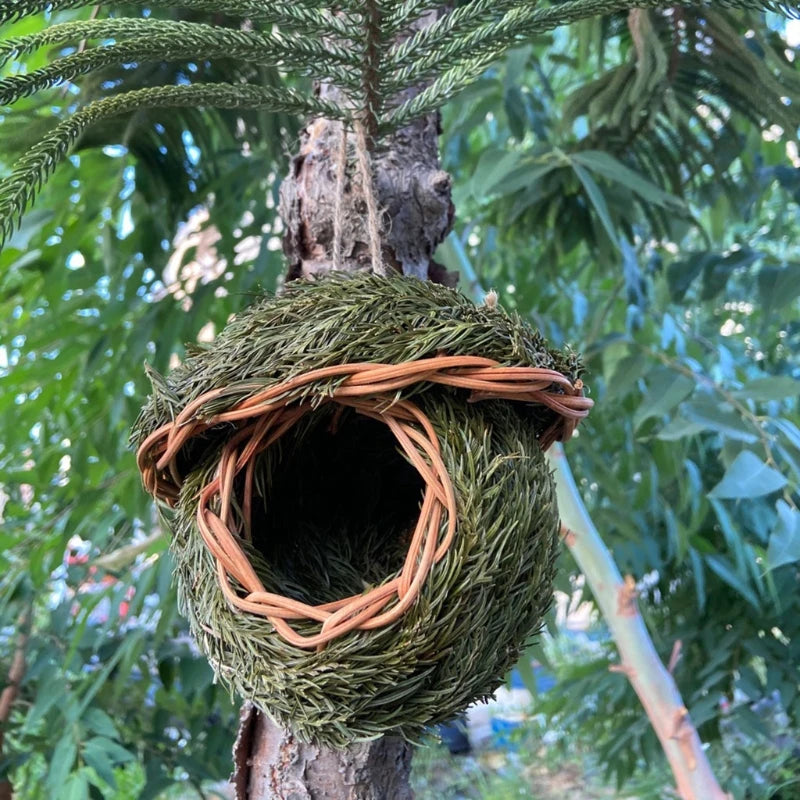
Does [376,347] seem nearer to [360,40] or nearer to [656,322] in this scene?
[360,40]

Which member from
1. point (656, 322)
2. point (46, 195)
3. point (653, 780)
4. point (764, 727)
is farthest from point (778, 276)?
point (653, 780)

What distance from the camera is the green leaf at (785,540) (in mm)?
625

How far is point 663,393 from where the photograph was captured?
2.67 ft

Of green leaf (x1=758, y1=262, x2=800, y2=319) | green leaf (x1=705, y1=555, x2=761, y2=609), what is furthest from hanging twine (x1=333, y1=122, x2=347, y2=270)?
green leaf (x1=705, y1=555, x2=761, y2=609)

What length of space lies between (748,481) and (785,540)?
0.18 feet

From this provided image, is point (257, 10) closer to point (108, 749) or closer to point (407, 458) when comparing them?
point (407, 458)

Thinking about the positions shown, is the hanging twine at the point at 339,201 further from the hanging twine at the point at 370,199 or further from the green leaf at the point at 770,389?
the green leaf at the point at 770,389

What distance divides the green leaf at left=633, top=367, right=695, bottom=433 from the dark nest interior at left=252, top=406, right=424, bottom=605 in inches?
14.2

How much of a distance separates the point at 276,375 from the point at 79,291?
0.91 metres

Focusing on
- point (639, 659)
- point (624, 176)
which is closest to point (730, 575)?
point (639, 659)

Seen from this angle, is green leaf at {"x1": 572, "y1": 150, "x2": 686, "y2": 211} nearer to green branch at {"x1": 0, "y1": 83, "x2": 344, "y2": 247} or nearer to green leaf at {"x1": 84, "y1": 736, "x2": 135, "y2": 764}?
green branch at {"x1": 0, "y1": 83, "x2": 344, "y2": 247}

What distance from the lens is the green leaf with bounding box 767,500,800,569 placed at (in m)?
0.63

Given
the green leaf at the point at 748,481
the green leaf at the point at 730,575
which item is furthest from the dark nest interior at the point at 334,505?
the green leaf at the point at 730,575

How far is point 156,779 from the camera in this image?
1035 mm
